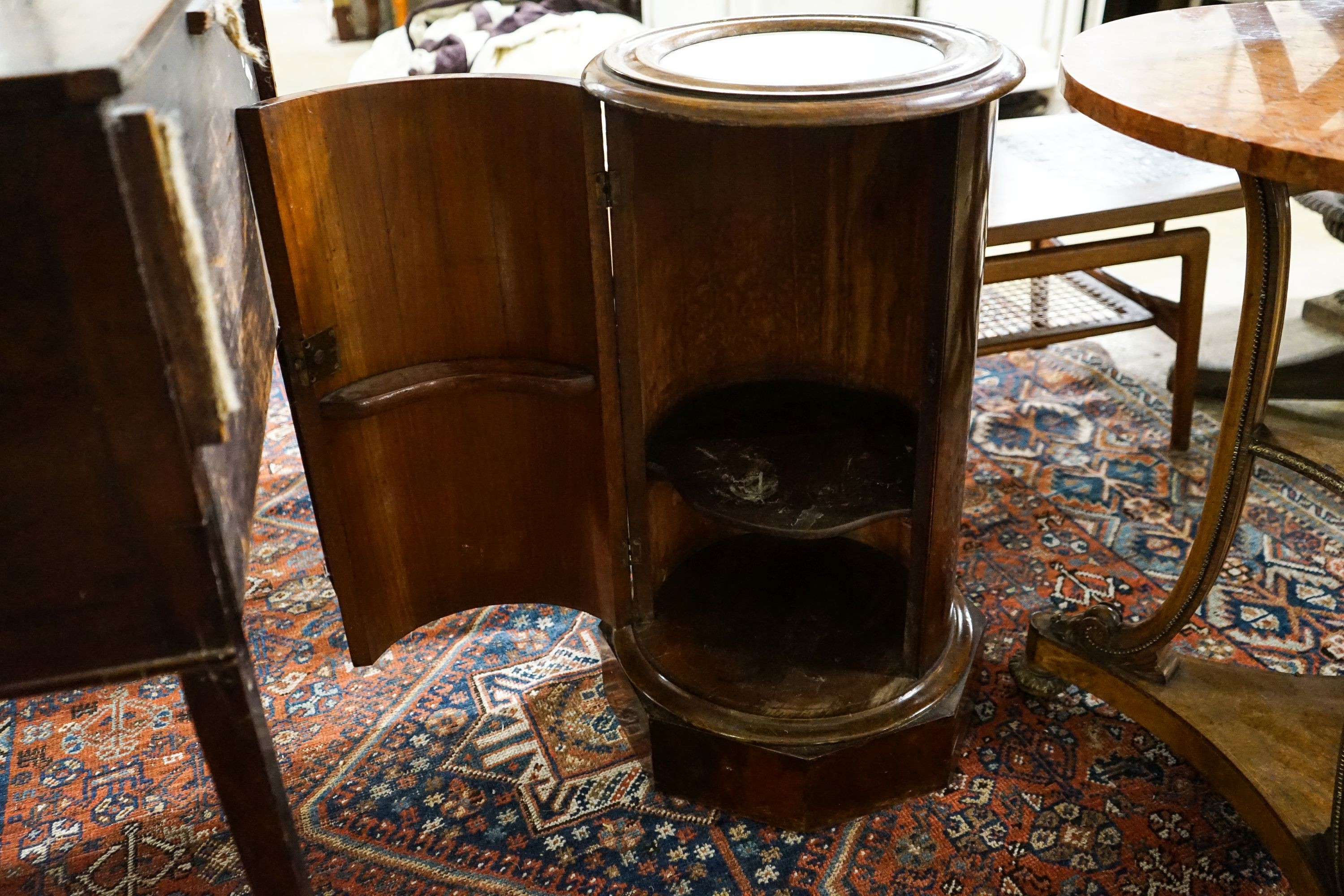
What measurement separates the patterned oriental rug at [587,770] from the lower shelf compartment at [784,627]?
0.19 meters

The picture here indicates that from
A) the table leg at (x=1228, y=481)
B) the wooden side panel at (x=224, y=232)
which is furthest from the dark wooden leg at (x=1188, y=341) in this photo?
the wooden side panel at (x=224, y=232)

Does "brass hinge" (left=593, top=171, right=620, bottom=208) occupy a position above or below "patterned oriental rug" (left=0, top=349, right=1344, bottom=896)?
above

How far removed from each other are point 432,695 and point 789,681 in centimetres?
65

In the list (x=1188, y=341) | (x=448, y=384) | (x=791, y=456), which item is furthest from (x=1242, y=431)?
(x=448, y=384)

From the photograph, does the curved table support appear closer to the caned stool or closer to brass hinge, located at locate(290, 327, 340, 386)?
the caned stool

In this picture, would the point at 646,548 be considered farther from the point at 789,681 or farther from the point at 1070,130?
the point at 1070,130

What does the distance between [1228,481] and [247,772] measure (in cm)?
126

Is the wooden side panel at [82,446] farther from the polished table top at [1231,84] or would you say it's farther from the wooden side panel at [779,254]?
the polished table top at [1231,84]

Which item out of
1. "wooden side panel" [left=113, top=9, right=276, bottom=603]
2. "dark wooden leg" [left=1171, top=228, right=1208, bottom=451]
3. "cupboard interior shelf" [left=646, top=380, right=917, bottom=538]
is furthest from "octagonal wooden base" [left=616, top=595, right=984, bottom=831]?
"dark wooden leg" [left=1171, top=228, right=1208, bottom=451]

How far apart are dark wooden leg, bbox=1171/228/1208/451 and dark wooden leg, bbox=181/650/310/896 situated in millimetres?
1980

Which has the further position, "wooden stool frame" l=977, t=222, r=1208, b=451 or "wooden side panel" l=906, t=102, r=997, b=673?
"wooden stool frame" l=977, t=222, r=1208, b=451

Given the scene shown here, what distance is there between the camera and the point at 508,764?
172 cm

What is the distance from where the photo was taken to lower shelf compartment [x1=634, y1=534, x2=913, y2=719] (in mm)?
1589

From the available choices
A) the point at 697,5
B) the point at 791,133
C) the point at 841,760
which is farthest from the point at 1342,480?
the point at 697,5
